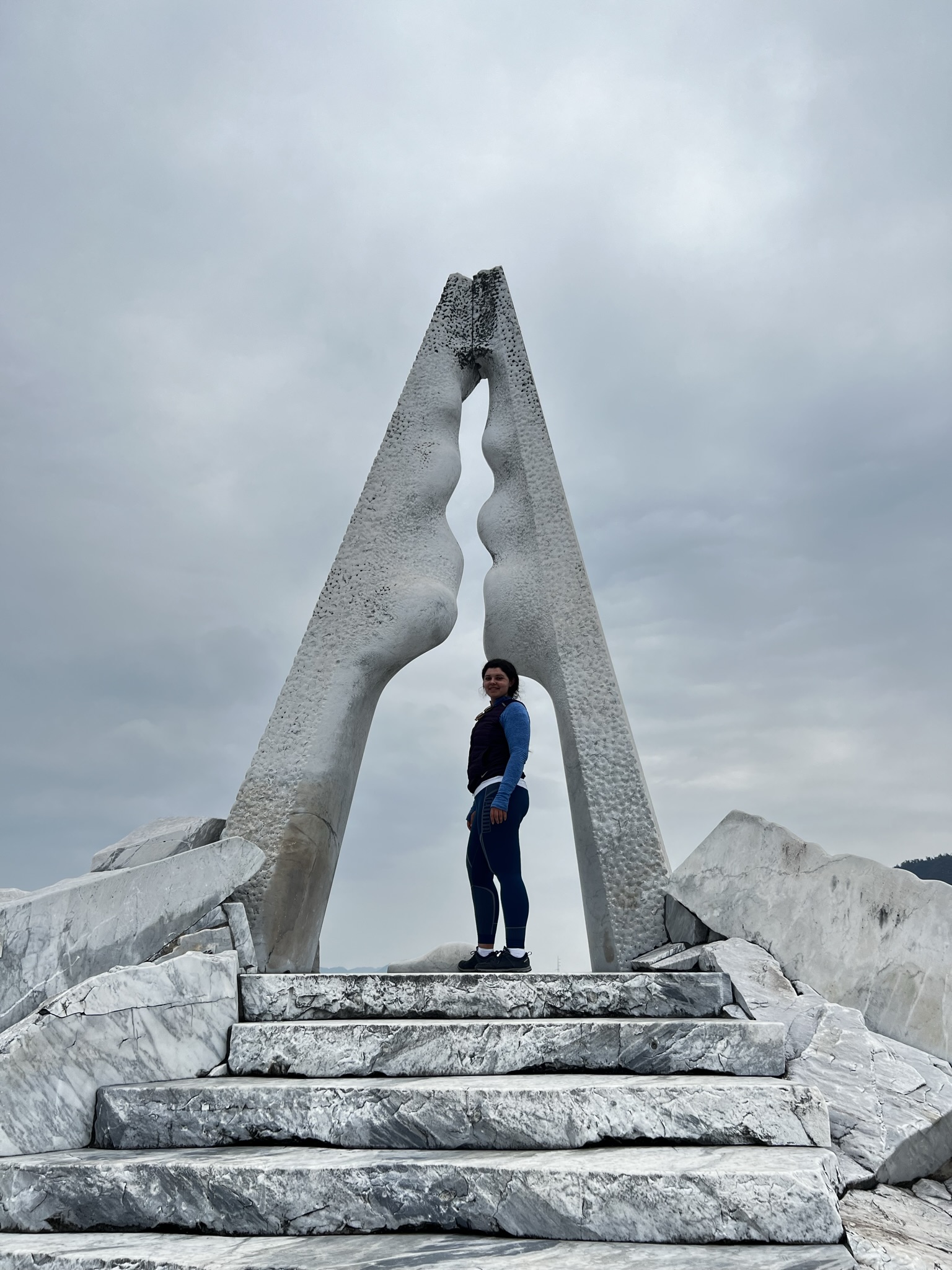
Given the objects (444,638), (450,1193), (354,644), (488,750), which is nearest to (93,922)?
(488,750)

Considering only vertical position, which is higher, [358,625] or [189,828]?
[358,625]

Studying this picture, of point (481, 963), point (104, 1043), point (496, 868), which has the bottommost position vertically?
point (104, 1043)

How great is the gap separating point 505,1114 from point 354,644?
3254 mm

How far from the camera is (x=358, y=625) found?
5.40 metres

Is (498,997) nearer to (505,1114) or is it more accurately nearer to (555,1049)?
(555,1049)

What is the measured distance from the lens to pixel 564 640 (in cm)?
554

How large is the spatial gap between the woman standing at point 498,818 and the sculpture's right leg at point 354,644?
1080mm

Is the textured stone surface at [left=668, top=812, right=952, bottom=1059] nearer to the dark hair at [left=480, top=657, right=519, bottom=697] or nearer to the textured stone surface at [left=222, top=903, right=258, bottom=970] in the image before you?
the dark hair at [left=480, top=657, right=519, bottom=697]

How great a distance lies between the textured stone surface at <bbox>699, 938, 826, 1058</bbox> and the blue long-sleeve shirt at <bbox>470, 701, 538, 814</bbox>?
103cm

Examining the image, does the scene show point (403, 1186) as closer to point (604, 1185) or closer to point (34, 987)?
point (604, 1185)

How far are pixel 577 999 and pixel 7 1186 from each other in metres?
1.77

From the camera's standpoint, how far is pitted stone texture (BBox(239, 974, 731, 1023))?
10.6 ft

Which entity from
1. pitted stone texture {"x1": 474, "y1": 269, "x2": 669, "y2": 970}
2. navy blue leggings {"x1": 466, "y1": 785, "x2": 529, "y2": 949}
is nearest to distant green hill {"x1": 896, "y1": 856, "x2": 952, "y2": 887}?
pitted stone texture {"x1": 474, "y1": 269, "x2": 669, "y2": 970}

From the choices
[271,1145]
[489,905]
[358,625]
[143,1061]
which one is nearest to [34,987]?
[143,1061]
